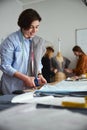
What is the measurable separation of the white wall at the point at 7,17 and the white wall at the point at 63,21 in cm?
75

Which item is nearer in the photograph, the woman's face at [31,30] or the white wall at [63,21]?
the woman's face at [31,30]

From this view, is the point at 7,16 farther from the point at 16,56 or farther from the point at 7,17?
the point at 16,56

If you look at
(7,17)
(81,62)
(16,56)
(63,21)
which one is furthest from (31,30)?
(63,21)

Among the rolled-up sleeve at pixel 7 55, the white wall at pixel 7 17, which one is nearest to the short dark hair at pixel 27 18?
the rolled-up sleeve at pixel 7 55

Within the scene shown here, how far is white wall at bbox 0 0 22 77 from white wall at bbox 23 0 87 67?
75 cm

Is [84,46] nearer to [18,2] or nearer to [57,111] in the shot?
[18,2]

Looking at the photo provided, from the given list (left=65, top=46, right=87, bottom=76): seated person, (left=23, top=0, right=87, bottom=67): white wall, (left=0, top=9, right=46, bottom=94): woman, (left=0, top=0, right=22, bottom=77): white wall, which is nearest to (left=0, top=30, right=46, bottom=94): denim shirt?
(left=0, top=9, right=46, bottom=94): woman

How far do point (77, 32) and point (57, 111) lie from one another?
190 inches

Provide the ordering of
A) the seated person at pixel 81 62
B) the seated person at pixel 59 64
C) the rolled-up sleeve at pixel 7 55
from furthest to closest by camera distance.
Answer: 1. the seated person at pixel 59 64
2. the seated person at pixel 81 62
3. the rolled-up sleeve at pixel 7 55

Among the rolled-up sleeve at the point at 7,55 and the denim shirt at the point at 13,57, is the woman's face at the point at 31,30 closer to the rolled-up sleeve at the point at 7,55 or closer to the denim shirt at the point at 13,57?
the denim shirt at the point at 13,57

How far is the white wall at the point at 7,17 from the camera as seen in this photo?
16.3 ft

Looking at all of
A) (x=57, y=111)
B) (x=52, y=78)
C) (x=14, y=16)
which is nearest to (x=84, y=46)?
(x=52, y=78)

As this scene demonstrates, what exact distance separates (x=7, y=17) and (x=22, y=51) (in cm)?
380

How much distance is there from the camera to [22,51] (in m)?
1.50
